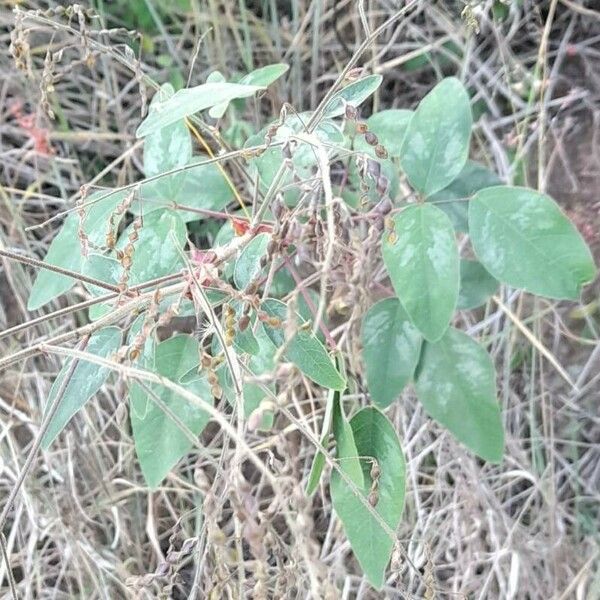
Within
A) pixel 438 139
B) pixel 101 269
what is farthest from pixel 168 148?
pixel 438 139

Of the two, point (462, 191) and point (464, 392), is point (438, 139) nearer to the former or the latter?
point (462, 191)

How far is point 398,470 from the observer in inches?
24.9

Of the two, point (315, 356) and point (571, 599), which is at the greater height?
point (315, 356)

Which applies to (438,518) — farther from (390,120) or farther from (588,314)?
(390,120)

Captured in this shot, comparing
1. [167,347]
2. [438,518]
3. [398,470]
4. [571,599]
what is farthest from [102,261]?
[571,599]

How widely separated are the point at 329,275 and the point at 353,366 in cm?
28

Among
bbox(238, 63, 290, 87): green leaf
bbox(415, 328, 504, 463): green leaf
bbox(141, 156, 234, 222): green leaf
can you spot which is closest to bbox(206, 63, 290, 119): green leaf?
bbox(238, 63, 290, 87): green leaf

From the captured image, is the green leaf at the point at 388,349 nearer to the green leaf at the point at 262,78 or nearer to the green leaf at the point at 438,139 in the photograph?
the green leaf at the point at 438,139

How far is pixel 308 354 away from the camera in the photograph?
564mm

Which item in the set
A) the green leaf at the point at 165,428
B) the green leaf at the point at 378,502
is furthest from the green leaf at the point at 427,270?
the green leaf at the point at 165,428

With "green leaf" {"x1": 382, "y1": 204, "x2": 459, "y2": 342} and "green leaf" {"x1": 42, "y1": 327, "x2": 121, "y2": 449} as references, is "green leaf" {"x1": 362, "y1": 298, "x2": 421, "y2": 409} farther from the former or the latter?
"green leaf" {"x1": 42, "y1": 327, "x2": 121, "y2": 449}

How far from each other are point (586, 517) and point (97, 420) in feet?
2.32

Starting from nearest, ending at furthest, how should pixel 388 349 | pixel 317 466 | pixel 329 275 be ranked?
pixel 329 275 → pixel 317 466 → pixel 388 349

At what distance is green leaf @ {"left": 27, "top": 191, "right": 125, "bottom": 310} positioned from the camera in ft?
2.27
